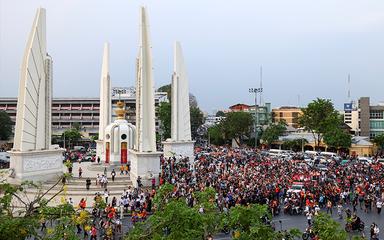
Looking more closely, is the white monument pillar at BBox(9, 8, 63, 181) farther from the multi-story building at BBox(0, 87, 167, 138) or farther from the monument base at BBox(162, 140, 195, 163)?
the multi-story building at BBox(0, 87, 167, 138)

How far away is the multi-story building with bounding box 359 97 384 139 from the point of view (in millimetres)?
73562

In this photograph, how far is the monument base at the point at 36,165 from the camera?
93.0 ft

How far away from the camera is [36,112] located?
3031 centimetres

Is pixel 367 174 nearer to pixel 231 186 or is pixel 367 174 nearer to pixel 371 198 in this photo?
pixel 371 198

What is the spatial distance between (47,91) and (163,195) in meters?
20.7

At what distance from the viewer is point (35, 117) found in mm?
30188

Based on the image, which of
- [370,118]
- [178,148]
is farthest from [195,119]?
[178,148]

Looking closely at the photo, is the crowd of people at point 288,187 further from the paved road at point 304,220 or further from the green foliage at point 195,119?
the green foliage at point 195,119

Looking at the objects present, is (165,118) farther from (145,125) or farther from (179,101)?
(145,125)

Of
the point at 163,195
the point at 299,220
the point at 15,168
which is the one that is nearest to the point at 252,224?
the point at 163,195

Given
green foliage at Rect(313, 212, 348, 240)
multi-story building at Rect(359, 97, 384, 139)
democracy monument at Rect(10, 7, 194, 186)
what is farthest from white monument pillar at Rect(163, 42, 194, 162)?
multi-story building at Rect(359, 97, 384, 139)

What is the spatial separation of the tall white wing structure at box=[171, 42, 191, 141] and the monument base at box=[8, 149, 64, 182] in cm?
1248

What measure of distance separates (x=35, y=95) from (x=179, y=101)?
15.0 metres

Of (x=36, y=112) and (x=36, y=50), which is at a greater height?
(x=36, y=50)
